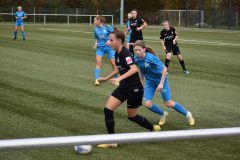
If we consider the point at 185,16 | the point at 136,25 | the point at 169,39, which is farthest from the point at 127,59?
the point at 185,16

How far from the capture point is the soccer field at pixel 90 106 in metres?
7.32

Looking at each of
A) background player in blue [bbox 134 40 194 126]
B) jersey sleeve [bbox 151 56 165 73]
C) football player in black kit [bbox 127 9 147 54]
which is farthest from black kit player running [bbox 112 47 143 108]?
football player in black kit [bbox 127 9 147 54]

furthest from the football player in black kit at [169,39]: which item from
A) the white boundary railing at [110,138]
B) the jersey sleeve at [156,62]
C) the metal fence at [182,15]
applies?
the metal fence at [182,15]

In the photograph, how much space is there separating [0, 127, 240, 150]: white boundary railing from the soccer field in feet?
14.0

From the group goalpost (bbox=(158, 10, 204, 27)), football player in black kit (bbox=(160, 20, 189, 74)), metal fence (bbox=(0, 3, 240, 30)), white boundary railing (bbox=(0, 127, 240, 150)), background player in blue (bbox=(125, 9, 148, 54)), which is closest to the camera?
white boundary railing (bbox=(0, 127, 240, 150))

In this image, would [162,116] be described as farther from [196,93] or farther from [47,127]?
[196,93]

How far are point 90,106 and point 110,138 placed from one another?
8.45 metres

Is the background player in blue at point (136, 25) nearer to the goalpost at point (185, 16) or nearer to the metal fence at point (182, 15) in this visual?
the metal fence at point (182, 15)

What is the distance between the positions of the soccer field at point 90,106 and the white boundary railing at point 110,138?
14.0ft

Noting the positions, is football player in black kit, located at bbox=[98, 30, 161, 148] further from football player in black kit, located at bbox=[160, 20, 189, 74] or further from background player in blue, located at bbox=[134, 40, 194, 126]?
football player in black kit, located at bbox=[160, 20, 189, 74]

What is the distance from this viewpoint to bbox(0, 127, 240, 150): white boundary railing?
8.33 ft

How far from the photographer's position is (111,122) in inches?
298

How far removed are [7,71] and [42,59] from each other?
4538 mm

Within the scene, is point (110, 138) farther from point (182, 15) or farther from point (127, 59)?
point (182, 15)
